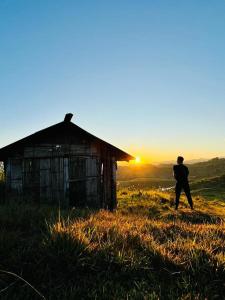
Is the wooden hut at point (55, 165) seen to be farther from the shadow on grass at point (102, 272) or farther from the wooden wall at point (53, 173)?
the shadow on grass at point (102, 272)

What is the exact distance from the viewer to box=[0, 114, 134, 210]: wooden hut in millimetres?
14633

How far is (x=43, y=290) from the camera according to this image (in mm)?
4734

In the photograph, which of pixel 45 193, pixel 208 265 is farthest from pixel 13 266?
pixel 45 193

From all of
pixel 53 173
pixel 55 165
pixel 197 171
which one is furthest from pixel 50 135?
pixel 197 171

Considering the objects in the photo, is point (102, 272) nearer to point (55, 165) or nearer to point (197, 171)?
point (55, 165)

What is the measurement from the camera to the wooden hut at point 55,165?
48.0ft

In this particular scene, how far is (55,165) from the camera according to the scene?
14.9 meters

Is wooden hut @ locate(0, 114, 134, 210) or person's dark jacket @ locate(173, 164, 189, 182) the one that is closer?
wooden hut @ locate(0, 114, 134, 210)

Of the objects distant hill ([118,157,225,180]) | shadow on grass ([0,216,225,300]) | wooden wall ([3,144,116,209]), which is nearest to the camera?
shadow on grass ([0,216,225,300])

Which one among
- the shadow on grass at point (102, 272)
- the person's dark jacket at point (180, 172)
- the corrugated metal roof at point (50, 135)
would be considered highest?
the corrugated metal roof at point (50, 135)

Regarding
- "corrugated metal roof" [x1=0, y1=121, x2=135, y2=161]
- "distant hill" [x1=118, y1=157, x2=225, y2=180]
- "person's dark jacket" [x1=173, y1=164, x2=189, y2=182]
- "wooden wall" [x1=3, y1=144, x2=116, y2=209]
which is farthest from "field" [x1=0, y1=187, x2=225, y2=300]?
"distant hill" [x1=118, y1=157, x2=225, y2=180]

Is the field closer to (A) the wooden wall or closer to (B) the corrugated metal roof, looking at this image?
(A) the wooden wall

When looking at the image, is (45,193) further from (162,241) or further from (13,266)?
(13,266)

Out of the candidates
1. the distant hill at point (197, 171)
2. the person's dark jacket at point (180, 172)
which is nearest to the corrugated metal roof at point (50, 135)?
the person's dark jacket at point (180, 172)
